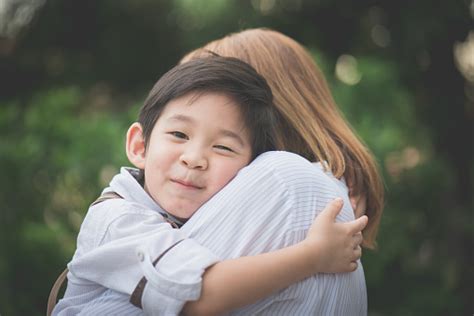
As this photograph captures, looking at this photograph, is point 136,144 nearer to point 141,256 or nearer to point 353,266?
point 141,256

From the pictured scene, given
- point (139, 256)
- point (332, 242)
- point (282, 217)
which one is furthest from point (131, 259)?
point (332, 242)

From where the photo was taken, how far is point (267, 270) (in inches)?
61.1

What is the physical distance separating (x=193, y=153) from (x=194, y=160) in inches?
0.8

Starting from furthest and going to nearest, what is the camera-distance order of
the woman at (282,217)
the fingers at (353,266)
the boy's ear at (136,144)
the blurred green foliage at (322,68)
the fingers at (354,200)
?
the blurred green foliage at (322,68) → the fingers at (354,200) → the boy's ear at (136,144) → the fingers at (353,266) → the woman at (282,217)

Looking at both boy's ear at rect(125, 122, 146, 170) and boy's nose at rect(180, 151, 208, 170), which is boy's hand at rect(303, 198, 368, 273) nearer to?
boy's nose at rect(180, 151, 208, 170)

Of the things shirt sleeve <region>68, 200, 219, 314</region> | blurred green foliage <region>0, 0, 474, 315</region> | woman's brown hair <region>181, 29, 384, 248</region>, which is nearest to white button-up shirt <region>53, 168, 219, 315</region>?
shirt sleeve <region>68, 200, 219, 314</region>

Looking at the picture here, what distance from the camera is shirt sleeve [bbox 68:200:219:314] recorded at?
→ 4.95 ft

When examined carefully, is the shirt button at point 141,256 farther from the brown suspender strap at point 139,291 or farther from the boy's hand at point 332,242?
the boy's hand at point 332,242

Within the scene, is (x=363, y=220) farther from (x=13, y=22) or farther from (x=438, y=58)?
(x=13, y=22)

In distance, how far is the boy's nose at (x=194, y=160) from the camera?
1.77 m

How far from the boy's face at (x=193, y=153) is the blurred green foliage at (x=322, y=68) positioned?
208 cm

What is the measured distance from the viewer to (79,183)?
13.4 ft

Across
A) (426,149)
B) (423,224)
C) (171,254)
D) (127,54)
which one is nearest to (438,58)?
(426,149)

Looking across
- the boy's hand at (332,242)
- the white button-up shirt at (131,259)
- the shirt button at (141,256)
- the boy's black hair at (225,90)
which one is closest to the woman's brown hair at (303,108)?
the boy's black hair at (225,90)
